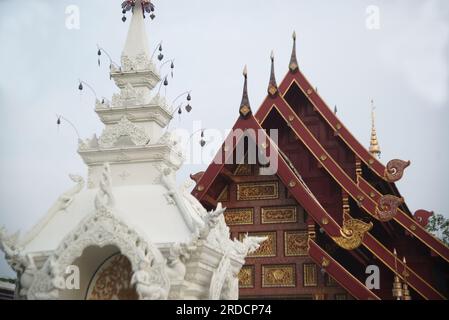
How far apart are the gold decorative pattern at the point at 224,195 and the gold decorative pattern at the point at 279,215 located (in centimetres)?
72

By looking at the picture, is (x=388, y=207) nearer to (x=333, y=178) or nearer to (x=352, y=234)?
(x=352, y=234)

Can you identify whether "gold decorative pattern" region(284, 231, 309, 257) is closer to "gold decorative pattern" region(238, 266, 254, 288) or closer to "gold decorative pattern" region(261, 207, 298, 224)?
"gold decorative pattern" region(261, 207, 298, 224)

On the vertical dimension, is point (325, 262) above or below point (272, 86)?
below

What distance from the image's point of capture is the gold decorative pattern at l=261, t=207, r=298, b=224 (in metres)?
12.9

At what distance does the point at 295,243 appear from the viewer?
12.8 meters

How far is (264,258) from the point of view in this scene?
42.2 feet

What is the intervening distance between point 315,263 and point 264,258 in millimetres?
917

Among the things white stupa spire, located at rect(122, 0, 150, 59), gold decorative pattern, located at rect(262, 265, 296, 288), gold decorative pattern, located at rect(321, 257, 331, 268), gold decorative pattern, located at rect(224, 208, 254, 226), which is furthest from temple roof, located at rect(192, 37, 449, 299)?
white stupa spire, located at rect(122, 0, 150, 59)

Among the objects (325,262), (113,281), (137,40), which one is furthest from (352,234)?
(113,281)

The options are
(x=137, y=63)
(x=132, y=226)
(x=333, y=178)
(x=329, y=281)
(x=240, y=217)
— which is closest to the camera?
(x=132, y=226)

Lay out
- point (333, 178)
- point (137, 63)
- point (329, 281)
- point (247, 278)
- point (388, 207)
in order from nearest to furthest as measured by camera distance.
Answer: point (137, 63) < point (388, 207) < point (329, 281) < point (247, 278) < point (333, 178)

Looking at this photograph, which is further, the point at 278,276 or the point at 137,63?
the point at 278,276

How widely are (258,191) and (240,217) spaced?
1.76ft

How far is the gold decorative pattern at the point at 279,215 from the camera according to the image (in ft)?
42.4
